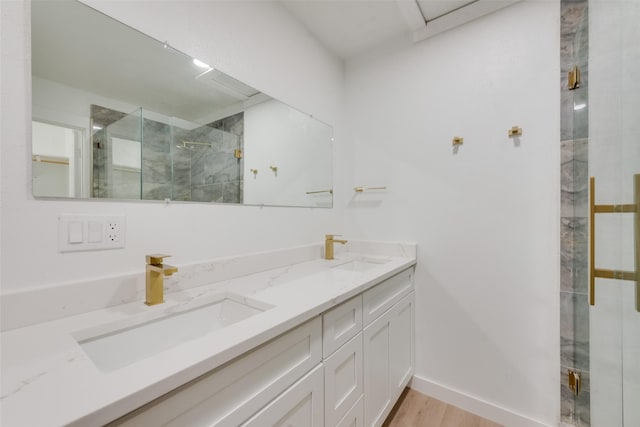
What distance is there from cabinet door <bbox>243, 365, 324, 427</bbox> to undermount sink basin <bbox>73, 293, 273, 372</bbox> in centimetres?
26

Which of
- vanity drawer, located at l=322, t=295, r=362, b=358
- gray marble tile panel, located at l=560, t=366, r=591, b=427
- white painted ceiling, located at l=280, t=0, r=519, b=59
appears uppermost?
white painted ceiling, located at l=280, t=0, r=519, b=59

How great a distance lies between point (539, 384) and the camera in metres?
1.39

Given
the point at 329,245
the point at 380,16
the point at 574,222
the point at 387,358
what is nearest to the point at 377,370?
the point at 387,358

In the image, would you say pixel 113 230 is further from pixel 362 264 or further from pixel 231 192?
pixel 362 264

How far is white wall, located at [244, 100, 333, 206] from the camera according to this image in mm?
1376

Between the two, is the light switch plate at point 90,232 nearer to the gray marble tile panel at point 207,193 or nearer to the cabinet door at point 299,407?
the gray marble tile panel at point 207,193

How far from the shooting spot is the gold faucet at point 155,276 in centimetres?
86

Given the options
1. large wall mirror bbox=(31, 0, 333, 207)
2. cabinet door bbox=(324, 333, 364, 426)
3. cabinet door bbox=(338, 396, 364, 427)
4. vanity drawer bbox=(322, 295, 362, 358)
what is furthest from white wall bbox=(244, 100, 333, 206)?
cabinet door bbox=(338, 396, 364, 427)

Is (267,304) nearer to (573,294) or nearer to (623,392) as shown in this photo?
(623,392)

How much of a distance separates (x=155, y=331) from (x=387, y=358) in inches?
43.2

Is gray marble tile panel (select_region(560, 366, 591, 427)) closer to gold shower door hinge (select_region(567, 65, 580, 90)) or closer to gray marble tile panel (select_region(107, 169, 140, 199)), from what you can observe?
gold shower door hinge (select_region(567, 65, 580, 90))

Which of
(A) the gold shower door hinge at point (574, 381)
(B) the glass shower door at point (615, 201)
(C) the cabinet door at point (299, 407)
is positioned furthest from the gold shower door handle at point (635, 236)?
(C) the cabinet door at point (299, 407)

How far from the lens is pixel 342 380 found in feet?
3.33

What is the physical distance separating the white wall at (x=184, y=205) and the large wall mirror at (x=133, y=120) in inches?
1.4
